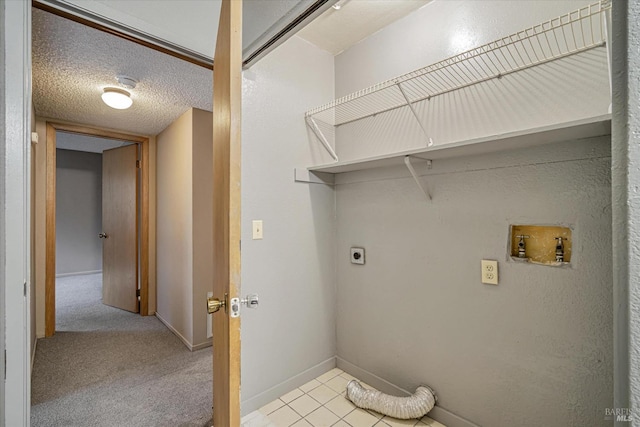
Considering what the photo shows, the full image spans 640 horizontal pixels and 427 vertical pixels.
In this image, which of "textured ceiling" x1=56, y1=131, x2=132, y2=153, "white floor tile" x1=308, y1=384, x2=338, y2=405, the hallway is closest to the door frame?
the hallway

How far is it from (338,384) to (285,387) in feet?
1.21

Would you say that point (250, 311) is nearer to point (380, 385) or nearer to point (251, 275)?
point (251, 275)

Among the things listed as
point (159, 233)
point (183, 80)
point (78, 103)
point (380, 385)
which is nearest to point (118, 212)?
point (159, 233)

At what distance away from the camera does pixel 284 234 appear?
6.12ft

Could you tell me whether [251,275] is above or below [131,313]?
above

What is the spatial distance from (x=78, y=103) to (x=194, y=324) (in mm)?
2254

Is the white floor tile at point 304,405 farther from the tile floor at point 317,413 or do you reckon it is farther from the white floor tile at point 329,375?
the white floor tile at point 329,375

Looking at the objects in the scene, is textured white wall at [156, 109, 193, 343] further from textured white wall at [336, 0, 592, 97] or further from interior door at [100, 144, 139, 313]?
textured white wall at [336, 0, 592, 97]

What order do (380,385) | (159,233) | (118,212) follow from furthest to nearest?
1. (118,212)
2. (159,233)
3. (380,385)

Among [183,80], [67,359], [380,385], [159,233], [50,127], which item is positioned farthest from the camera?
[159,233]

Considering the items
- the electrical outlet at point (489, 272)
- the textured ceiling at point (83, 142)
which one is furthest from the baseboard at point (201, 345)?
the textured ceiling at point (83, 142)

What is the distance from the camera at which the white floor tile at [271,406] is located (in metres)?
1.67

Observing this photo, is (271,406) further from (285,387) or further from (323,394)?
(323,394)

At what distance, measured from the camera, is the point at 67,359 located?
2.37 m
